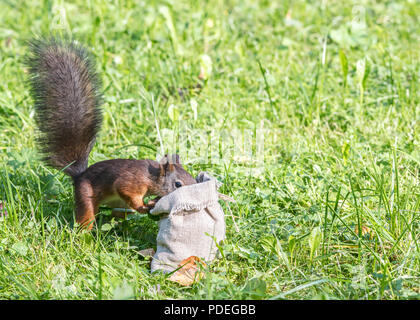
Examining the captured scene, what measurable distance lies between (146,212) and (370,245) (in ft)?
2.87

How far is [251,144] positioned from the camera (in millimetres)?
2986

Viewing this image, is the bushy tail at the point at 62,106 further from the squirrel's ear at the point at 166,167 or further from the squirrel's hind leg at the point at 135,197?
the squirrel's ear at the point at 166,167

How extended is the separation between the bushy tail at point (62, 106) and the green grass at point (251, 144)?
0.16 metres

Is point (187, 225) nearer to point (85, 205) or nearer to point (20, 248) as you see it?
point (85, 205)

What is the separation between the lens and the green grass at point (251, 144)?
205cm

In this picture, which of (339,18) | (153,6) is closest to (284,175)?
(339,18)

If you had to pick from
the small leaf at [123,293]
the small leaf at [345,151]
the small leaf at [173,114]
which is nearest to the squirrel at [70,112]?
the small leaf at [173,114]

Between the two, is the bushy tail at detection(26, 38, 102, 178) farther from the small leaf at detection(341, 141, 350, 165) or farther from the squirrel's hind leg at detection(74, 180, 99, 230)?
the small leaf at detection(341, 141, 350, 165)

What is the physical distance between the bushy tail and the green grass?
0.52 feet

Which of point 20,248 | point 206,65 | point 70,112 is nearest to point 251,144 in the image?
point 206,65

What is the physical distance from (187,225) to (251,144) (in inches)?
38.5

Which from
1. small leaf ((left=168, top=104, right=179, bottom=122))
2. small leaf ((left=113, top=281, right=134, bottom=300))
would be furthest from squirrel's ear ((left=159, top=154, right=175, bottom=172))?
small leaf ((left=168, top=104, right=179, bottom=122))

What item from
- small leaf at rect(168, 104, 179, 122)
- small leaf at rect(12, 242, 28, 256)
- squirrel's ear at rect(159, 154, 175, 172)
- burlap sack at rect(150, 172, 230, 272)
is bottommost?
small leaf at rect(12, 242, 28, 256)

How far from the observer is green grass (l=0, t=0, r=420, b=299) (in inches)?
80.8
